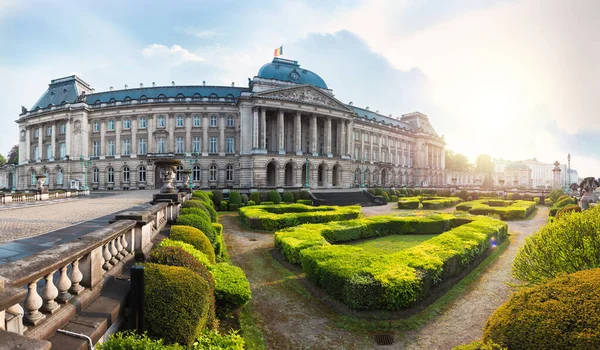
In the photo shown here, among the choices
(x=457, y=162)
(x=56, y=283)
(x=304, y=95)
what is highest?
(x=304, y=95)

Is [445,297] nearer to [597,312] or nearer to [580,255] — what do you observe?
[580,255]

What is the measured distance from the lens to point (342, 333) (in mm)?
6797

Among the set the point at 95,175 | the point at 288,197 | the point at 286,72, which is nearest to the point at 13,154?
the point at 95,175

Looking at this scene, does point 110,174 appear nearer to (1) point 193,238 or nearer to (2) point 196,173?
(2) point 196,173

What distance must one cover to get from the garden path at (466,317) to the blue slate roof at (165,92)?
48368mm

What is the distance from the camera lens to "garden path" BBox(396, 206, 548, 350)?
6363 mm

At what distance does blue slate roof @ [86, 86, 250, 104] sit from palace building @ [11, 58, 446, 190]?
17cm

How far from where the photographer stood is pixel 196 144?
160 feet

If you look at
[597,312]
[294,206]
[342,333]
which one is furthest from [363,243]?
[597,312]

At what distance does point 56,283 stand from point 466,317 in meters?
8.53

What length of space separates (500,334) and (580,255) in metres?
3.82

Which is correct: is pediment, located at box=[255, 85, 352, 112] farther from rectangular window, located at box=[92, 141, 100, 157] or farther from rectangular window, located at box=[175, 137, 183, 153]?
rectangular window, located at box=[92, 141, 100, 157]

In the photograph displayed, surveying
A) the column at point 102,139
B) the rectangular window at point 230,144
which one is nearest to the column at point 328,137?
the rectangular window at point 230,144

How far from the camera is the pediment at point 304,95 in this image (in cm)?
4543
